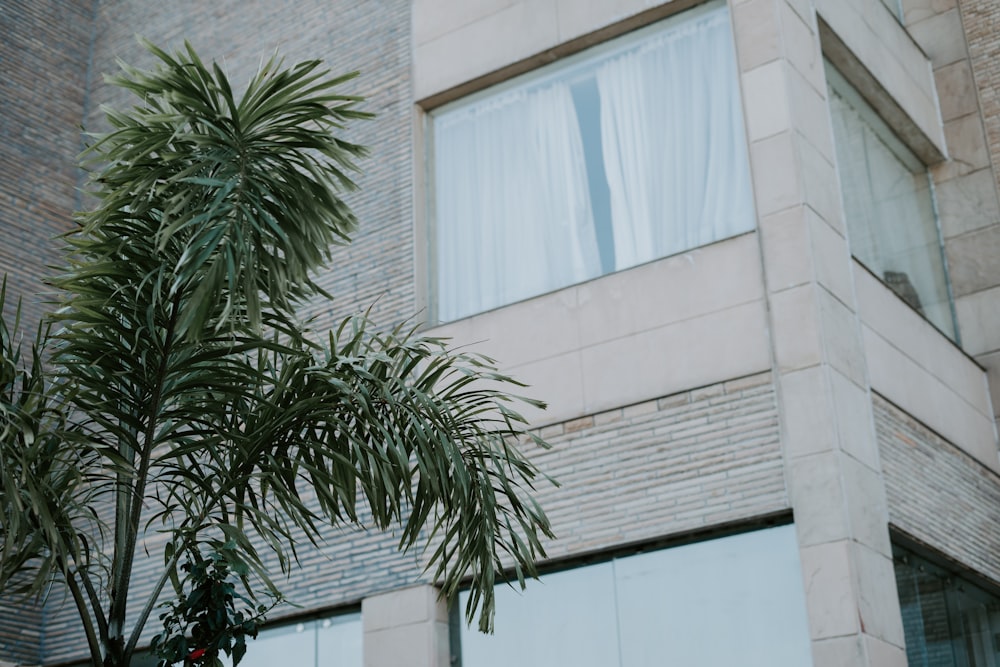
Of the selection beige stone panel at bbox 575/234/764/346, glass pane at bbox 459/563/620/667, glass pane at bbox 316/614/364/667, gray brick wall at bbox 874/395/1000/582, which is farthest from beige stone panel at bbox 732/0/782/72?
glass pane at bbox 316/614/364/667

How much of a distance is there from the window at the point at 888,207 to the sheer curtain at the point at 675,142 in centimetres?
133

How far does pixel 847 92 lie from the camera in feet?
43.4

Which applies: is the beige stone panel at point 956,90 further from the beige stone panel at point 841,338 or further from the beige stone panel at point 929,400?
the beige stone panel at point 841,338

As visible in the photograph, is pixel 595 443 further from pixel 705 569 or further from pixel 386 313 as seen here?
pixel 386 313

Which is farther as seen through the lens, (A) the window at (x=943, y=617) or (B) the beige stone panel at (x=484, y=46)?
(B) the beige stone panel at (x=484, y=46)

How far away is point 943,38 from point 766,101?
4.83m

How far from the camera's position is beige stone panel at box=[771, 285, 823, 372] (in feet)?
33.8

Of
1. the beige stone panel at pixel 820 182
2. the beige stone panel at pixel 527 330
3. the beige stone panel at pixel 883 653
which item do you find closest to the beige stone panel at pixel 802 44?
the beige stone panel at pixel 820 182

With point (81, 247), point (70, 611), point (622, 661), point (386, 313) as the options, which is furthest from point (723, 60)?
point (70, 611)

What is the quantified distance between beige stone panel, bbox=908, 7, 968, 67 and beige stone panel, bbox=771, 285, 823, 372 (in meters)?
5.84

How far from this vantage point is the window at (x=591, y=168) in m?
11.8

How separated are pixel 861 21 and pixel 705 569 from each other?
19.7ft

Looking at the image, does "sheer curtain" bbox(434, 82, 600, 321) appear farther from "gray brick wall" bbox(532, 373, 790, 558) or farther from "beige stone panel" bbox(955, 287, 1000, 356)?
"beige stone panel" bbox(955, 287, 1000, 356)

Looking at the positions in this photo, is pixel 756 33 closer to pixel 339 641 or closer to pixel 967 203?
pixel 967 203
